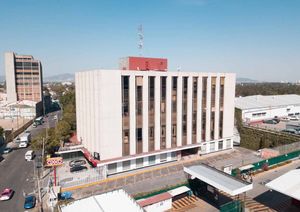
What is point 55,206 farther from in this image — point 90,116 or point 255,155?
point 255,155

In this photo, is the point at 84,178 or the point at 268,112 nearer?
the point at 84,178

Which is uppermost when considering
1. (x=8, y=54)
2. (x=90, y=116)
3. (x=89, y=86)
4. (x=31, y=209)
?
(x=8, y=54)

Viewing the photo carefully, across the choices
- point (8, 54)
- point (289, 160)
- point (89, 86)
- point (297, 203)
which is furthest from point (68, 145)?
point (8, 54)

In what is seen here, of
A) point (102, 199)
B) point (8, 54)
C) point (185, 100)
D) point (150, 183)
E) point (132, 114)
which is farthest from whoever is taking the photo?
point (8, 54)

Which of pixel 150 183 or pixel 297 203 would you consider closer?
pixel 297 203

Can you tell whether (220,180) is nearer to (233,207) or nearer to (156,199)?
(233,207)

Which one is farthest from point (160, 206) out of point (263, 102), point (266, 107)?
point (263, 102)

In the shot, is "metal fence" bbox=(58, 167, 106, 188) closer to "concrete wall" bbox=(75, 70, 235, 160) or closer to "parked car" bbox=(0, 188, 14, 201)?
"concrete wall" bbox=(75, 70, 235, 160)
